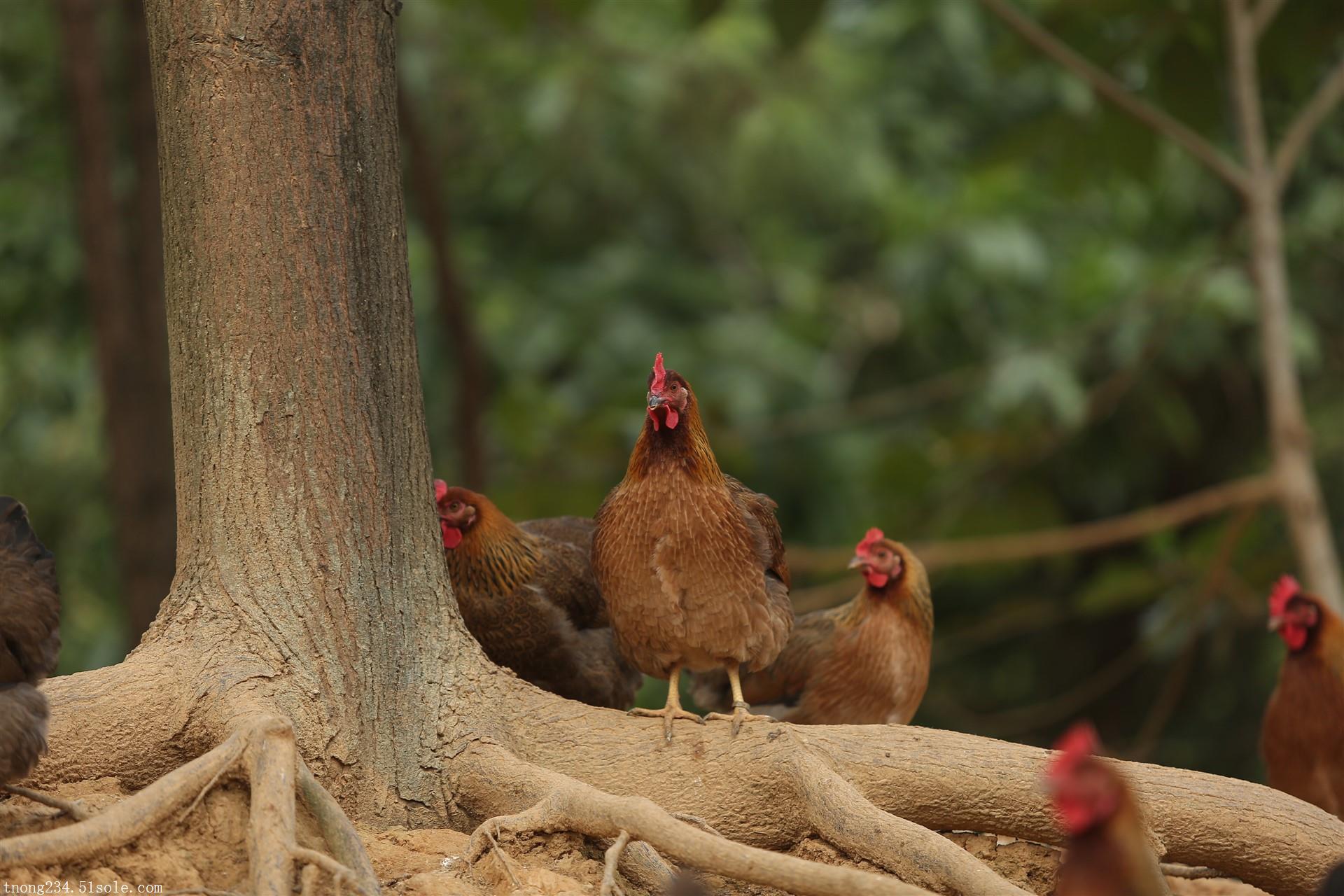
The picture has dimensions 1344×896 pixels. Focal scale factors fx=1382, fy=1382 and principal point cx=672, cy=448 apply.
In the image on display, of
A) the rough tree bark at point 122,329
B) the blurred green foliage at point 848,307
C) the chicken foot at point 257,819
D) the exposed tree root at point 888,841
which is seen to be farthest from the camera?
the blurred green foliage at point 848,307

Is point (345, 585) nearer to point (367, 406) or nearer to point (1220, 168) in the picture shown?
point (367, 406)

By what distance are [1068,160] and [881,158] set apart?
591 cm

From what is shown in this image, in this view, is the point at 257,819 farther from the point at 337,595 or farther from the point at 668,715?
the point at 668,715

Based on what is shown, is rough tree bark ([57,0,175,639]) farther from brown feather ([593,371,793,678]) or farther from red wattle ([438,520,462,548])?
brown feather ([593,371,793,678])

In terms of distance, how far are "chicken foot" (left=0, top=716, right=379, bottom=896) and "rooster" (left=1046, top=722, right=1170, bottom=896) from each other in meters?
1.34

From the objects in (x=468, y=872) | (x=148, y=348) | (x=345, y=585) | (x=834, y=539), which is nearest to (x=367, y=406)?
(x=345, y=585)

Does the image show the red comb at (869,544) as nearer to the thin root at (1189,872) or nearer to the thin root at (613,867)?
the thin root at (1189,872)

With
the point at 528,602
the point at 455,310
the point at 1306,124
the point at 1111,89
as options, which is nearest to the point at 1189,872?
the point at 528,602

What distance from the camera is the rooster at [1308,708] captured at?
459 cm

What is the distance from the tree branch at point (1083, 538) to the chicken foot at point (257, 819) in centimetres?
364

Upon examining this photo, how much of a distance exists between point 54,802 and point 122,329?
5.62 m

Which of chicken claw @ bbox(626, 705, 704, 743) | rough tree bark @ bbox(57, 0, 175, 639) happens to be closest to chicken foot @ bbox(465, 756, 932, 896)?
chicken claw @ bbox(626, 705, 704, 743)

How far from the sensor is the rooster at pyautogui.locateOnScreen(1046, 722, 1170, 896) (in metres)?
2.27

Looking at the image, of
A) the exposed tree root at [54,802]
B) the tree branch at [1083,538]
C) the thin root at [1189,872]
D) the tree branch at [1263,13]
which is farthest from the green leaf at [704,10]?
the exposed tree root at [54,802]
